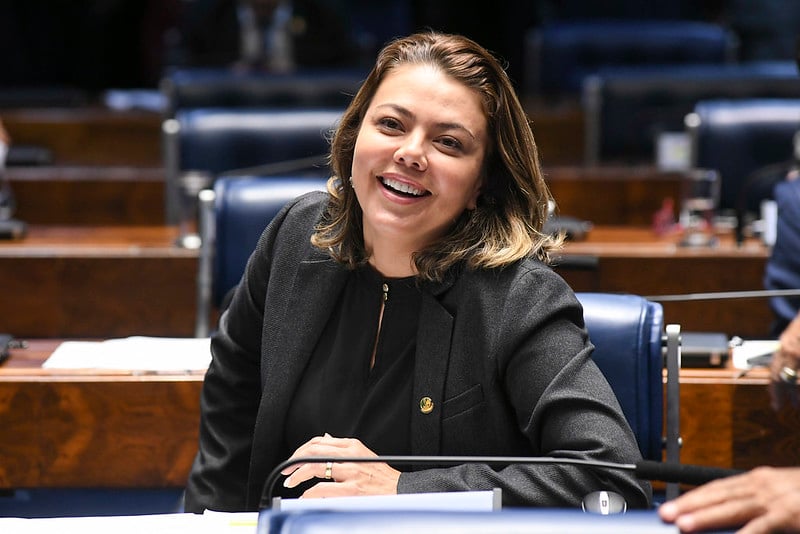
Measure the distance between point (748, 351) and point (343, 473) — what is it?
1.07 metres

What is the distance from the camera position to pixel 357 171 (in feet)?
5.91

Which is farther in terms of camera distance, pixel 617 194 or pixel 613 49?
pixel 613 49

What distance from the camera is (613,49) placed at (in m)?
6.12

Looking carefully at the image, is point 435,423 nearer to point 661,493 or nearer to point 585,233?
point 661,493

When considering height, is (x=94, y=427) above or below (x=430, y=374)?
below

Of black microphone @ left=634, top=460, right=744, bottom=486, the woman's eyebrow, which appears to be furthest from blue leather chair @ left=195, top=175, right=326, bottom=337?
black microphone @ left=634, top=460, right=744, bottom=486

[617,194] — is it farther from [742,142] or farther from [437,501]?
[437,501]

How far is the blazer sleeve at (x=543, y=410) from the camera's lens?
158 cm

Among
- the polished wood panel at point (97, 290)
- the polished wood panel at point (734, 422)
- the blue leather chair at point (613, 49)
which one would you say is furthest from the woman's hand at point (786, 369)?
the blue leather chair at point (613, 49)

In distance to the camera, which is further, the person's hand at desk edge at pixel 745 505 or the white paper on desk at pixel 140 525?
the white paper on desk at pixel 140 525

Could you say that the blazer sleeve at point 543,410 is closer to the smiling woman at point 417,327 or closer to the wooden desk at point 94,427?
the smiling woman at point 417,327

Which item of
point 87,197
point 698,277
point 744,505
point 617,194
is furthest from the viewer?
point 87,197

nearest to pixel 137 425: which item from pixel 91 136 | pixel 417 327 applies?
pixel 417 327

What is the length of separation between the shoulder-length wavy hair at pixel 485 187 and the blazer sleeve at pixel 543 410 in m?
0.08
